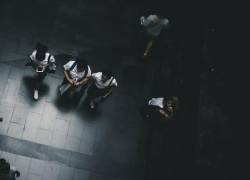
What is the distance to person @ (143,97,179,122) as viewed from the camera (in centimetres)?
959

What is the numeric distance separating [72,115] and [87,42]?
8.99 feet

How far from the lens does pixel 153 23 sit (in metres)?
10.9

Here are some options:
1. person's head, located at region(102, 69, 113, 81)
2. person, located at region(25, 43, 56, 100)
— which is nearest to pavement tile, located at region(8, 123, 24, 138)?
person, located at region(25, 43, 56, 100)

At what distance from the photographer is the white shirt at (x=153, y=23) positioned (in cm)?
1084

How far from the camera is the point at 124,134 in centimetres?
1072

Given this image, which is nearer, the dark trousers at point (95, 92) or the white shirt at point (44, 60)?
the white shirt at point (44, 60)

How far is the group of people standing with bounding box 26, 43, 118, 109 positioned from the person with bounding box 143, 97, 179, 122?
1.17m

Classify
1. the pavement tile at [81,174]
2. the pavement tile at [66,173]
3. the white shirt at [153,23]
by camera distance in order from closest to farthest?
the pavement tile at [66,173]
the pavement tile at [81,174]
the white shirt at [153,23]

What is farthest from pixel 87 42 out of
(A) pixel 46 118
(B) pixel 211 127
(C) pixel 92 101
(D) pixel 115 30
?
(B) pixel 211 127

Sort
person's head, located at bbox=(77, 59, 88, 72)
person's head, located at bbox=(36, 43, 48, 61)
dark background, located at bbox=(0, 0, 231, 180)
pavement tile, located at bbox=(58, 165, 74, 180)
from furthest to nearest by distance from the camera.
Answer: dark background, located at bbox=(0, 0, 231, 180) → pavement tile, located at bbox=(58, 165, 74, 180) → person's head, located at bbox=(77, 59, 88, 72) → person's head, located at bbox=(36, 43, 48, 61)

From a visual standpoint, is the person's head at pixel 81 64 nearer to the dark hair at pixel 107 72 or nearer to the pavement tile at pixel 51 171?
the dark hair at pixel 107 72

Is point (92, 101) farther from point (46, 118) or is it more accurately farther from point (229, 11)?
point (229, 11)

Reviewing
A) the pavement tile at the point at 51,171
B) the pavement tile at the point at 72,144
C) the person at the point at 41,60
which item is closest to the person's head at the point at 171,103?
the pavement tile at the point at 72,144

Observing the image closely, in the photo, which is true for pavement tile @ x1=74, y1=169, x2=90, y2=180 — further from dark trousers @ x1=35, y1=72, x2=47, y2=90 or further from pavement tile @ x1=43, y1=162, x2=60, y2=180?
dark trousers @ x1=35, y1=72, x2=47, y2=90
